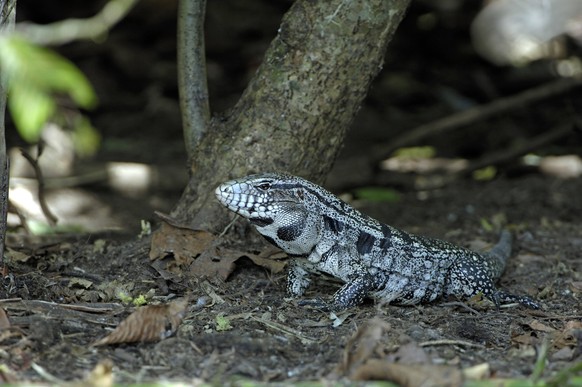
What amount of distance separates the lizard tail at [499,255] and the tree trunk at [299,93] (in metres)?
1.87

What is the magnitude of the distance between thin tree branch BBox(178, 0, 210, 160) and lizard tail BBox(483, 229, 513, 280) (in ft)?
9.35

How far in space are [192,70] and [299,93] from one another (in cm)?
112

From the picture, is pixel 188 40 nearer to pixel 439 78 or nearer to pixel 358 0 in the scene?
pixel 358 0

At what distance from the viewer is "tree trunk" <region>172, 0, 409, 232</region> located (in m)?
7.46

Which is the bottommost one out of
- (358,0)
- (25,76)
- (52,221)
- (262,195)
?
(52,221)

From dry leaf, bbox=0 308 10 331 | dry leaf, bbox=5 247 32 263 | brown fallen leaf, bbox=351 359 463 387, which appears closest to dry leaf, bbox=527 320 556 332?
brown fallen leaf, bbox=351 359 463 387

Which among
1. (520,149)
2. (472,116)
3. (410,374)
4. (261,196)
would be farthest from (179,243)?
(520,149)

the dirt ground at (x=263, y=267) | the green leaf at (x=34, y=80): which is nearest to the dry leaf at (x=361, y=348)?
the dirt ground at (x=263, y=267)

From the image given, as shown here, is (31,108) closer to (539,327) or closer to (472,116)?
(539,327)

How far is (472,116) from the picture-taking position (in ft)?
41.6

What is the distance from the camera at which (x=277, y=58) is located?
299 inches

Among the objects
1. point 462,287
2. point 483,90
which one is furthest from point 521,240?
point 483,90

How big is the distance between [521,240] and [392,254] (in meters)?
2.70

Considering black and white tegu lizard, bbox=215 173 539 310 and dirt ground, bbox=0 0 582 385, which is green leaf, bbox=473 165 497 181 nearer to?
dirt ground, bbox=0 0 582 385
